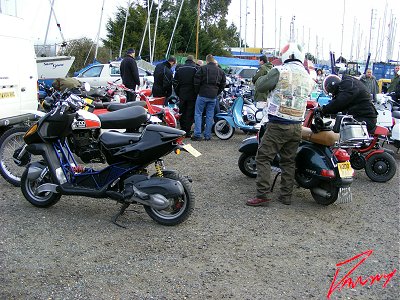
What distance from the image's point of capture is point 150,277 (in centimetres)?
376

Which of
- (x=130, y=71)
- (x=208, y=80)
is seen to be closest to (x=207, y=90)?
(x=208, y=80)

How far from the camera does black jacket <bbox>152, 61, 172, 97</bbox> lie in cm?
1122

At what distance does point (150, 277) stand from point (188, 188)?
1257 millimetres

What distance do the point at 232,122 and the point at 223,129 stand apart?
1.06 feet

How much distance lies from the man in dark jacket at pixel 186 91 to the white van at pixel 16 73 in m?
3.11

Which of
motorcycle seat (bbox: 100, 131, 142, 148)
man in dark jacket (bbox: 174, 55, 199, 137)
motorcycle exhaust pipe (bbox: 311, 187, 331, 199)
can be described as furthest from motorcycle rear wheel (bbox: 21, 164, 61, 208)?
man in dark jacket (bbox: 174, 55, 199, 137)

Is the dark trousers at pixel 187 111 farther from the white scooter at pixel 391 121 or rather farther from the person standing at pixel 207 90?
the white scooter at pixel 391 121

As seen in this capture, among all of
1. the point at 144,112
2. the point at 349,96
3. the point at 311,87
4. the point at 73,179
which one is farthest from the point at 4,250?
the point at 349,96

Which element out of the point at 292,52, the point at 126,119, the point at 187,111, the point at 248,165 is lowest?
the point at 248,165

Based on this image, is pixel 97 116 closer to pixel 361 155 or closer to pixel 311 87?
pixel 311 87

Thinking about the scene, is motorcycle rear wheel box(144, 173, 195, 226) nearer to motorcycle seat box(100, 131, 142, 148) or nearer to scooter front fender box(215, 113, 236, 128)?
motorcycle seat box(100, 131, 142, 148)

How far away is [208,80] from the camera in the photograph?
10070mm

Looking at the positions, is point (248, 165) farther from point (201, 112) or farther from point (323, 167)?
point (201, 112)

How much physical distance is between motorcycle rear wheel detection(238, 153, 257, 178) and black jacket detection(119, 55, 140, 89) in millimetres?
5163
